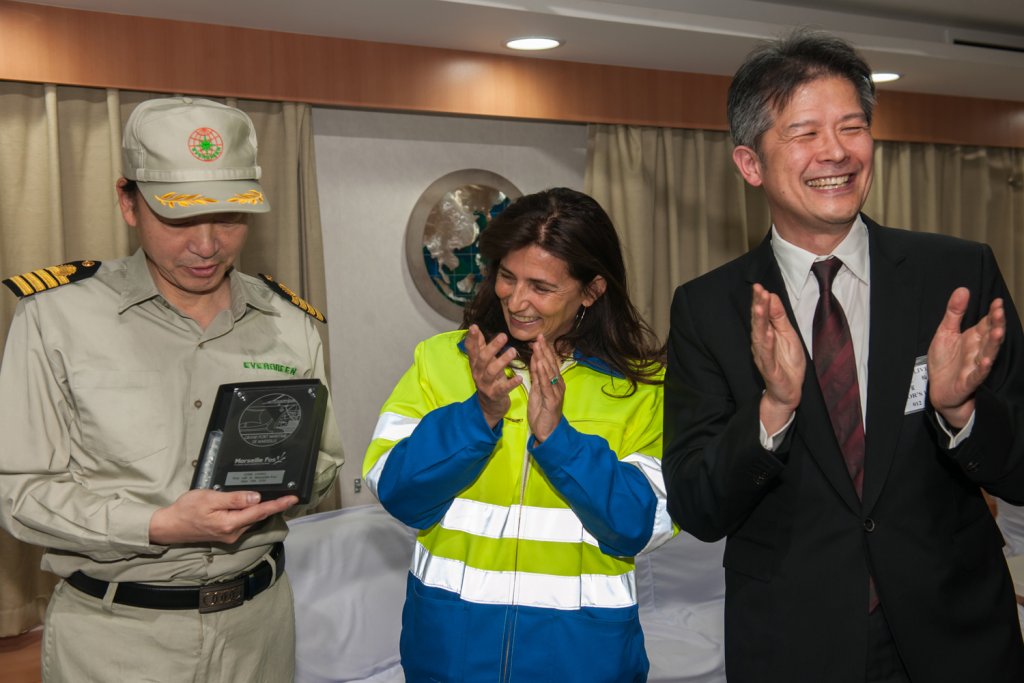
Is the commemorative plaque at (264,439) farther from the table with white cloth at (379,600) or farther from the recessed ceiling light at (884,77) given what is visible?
the recessed ceiling light at (884,77)

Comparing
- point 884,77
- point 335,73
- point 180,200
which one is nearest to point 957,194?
point 884,77

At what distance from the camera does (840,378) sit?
5.09 feet

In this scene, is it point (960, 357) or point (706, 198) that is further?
point (706, 198)

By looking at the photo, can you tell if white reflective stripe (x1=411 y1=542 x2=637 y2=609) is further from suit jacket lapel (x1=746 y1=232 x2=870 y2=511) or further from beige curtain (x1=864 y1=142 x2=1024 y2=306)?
beige curtain (x1=864 y1=142 x2=1024 y2=306)

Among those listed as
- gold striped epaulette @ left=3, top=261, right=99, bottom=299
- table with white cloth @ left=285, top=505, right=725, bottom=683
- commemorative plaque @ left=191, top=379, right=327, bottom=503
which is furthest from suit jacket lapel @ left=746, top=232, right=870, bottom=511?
table with white cloth @ left=285, top=505, right=725, bottom=683

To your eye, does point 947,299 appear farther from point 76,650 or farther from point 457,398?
point 76,650

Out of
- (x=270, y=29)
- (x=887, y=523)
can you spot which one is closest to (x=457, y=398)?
(x=887, y=523)

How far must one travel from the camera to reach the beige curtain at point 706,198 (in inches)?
203

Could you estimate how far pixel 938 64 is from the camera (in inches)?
205

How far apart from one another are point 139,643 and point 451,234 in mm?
3244

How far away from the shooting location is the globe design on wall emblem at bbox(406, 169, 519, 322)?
472cm

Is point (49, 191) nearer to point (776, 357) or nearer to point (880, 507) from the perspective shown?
point (776, 357)

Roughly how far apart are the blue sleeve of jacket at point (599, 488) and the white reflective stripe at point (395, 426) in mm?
259

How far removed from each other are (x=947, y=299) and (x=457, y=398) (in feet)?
2.91
